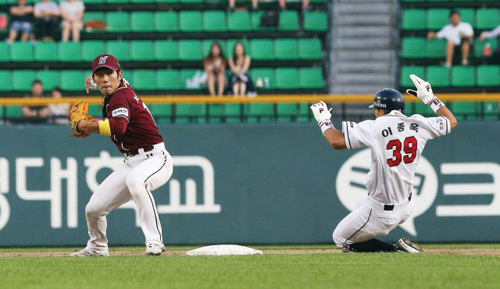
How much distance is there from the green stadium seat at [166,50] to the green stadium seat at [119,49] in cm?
47

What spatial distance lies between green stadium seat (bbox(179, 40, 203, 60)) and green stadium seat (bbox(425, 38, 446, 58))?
365 cm

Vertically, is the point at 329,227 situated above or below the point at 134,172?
below

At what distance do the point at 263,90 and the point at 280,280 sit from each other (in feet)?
29.2

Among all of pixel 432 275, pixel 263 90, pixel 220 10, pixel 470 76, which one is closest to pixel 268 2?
pixel 220 10

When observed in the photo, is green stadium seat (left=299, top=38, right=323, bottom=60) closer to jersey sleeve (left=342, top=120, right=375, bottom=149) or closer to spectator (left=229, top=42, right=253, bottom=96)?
spectator (left=229, top=42, right=253, bottom=96)

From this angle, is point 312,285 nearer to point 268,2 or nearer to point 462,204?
point 462,204

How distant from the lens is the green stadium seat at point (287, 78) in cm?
1533

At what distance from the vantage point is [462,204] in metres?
11.2

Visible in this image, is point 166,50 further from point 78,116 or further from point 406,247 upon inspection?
point 406,247

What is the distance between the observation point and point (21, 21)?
52.7ft

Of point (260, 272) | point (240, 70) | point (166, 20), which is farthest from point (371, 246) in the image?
point (166, 20)

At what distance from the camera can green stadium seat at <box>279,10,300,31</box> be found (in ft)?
53.1

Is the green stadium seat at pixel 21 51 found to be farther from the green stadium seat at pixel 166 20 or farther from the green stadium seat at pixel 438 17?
the green stadium seat at pixel 438 17

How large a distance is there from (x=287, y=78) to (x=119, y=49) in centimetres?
278
